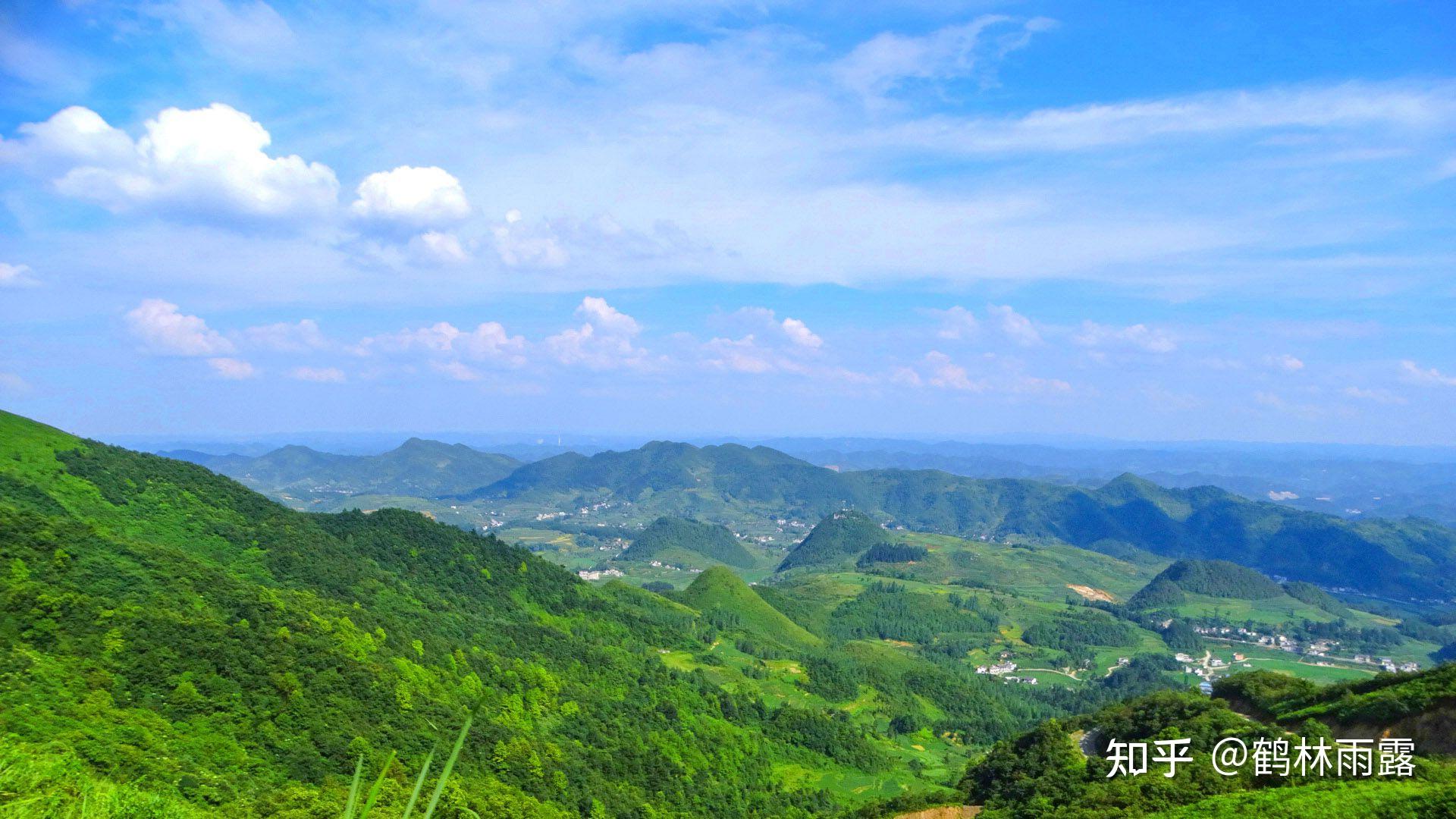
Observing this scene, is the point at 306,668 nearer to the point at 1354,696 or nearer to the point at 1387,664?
the point at 1354,696

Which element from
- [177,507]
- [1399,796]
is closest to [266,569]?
[177,507]

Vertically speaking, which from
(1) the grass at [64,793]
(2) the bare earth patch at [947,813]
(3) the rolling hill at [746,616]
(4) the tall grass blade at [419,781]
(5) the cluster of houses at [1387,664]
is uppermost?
(4) the tall grass blade at [419,781]

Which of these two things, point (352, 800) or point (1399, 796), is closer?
point (352, 800)

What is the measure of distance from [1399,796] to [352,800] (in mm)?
48352

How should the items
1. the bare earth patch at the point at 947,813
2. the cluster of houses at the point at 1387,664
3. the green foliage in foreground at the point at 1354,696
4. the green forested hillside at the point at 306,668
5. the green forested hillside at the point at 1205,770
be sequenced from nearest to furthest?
the green forested hillside at the point at 1205,770 → the green foliage in foreground at the point at 1354,696 → the green forested hillside at the point at 306,668 → the bare earth patch at the point at 947,813 → the cluster of houses at the point at 1387,664

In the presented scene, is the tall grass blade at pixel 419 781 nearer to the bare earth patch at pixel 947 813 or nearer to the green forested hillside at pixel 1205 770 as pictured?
the green forested hillside at pixel 1205 770

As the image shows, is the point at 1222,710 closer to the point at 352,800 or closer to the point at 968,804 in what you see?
the point at 968,804

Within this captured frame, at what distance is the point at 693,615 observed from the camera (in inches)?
6762

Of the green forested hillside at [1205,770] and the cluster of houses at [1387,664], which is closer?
the green forested hillside at [1205,770]

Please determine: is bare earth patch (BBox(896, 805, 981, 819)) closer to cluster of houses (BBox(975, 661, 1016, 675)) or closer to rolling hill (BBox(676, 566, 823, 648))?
rolling hill (BBox(676, 566, 823, 648))

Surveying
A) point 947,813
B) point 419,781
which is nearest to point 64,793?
point 419,781

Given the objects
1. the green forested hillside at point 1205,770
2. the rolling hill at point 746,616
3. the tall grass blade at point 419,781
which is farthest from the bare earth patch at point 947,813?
the rolling hill at point 746,616

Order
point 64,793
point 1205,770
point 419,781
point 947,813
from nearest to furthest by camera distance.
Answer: point 419,781, point 64,793, point 1205,770, point 947,813

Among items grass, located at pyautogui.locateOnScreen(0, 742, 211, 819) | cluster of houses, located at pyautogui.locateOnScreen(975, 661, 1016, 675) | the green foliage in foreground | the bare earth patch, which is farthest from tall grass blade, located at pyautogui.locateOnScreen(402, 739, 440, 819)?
cluster of houses, located at pyautogui.locateOnScreen(975, 661, 1016, 675)
